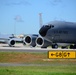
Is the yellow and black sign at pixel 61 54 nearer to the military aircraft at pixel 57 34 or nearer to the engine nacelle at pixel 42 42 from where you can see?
the military aircraft at pixel 57 34

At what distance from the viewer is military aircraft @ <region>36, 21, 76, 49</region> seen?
163 feet

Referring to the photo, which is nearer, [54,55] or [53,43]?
[54,55]

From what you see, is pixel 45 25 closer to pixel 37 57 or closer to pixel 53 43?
pixel 53 43

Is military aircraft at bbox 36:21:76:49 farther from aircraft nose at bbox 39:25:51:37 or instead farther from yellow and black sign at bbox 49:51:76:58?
yellow and black sign at bbox 49:51:76:58

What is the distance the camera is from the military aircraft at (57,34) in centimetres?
4975

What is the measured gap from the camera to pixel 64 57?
30.7m

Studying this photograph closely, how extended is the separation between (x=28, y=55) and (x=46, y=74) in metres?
14.6

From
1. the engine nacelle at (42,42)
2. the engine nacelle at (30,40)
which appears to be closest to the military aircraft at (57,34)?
the engine nacelle at (42,42)

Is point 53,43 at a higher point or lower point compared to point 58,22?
lower

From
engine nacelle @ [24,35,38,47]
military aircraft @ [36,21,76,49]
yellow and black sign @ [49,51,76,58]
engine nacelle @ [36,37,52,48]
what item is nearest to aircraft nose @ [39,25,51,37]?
military aircraft @ [36,21,76,49]

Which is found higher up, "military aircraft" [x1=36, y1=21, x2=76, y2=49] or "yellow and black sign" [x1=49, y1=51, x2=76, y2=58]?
"military aircraft" [x1=36, y1=21, x2=76, y2=49]

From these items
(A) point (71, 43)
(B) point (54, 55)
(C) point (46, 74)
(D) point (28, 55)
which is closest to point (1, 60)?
(D) point (28, 55)

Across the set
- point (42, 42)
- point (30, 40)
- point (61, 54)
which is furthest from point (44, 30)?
point (61, 54)

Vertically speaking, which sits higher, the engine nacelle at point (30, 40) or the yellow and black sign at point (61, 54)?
the engine nacelle at point (30, 40)
